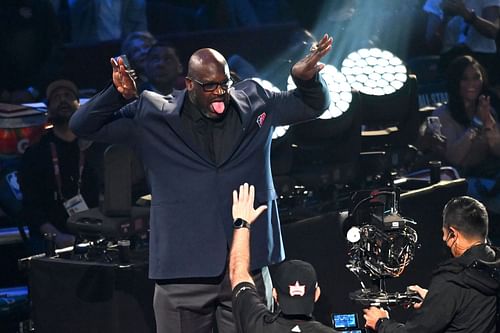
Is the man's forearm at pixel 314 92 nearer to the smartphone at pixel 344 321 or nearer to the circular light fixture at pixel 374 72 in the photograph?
the smartphone at pixel 344 321

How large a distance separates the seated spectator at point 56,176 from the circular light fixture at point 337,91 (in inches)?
66.3

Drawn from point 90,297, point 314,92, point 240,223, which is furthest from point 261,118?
point 90,297

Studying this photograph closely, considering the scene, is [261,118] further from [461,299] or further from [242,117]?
[461,299]

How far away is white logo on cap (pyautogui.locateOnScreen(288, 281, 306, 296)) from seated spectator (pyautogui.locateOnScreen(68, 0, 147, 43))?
554cm

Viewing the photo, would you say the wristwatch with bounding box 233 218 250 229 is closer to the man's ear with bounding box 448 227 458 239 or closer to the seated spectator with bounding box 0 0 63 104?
the man's ear with bounding box 448 227 458 239

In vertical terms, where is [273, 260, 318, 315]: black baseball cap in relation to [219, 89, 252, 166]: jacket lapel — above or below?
below

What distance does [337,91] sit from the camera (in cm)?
745

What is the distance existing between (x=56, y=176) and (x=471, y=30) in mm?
4296

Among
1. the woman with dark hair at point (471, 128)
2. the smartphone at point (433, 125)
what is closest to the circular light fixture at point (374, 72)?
the smartphone at point (433, 125)

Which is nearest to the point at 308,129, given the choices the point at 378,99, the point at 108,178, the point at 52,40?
the point at 378,99

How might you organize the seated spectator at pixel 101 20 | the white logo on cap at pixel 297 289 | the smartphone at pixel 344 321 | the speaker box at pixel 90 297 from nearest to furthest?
1. the white logo on cap at pixel 297 289
2. the smartphone at pixel 344 321
3. the speaker box at pixel 90 297
4. the seated spectator at pixel 101 20

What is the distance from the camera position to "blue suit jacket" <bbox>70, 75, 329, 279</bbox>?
4762 millimetres

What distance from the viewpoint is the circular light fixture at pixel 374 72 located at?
7758mm

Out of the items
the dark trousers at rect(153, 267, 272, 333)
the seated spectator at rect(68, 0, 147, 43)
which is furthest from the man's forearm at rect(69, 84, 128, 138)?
the seated spectator at rect(68, 0, 147, 43)
